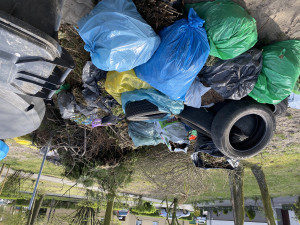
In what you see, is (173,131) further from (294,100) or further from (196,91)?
(294,100)

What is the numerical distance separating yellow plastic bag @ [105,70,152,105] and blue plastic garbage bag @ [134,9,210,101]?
353mm

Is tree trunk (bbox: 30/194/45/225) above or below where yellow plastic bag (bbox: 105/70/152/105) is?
below

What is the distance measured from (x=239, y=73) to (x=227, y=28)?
503 millimetres

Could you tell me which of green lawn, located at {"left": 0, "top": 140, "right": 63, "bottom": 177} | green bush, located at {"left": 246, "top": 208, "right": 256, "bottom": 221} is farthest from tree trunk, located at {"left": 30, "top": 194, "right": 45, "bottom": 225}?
green bush, located at {"left": 246, "top": 208, "right": 256, "bottom": 221}

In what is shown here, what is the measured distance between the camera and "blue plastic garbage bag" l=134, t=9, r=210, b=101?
85.3 inches

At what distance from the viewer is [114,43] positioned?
6.66 feet

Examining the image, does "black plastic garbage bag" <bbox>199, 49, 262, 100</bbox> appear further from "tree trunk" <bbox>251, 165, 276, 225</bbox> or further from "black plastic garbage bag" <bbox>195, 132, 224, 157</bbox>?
"tree trunk" <bbox>251, 165, 276, 225</bbox>

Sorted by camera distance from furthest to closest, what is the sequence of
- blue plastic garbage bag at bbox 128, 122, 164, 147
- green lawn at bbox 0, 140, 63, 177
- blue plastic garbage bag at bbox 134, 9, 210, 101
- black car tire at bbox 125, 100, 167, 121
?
green lawn at bbox 0, 140, 63, 177 < blue plastic garbage bag at bbox 128, 122, 164, 147 < black car tire at bbox 125, 100, 167, 121 < blue plastic garbage bag at bbox 134, 9, 210, 101

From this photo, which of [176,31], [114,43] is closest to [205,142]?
[176,31]

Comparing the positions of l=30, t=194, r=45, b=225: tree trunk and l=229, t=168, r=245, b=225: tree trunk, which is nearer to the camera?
l=229, t=168, r=245, b=225: tree trunk

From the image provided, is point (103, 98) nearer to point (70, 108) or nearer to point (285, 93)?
point (70, 108)

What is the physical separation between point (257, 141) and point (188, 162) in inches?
77.9

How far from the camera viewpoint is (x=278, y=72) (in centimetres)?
231

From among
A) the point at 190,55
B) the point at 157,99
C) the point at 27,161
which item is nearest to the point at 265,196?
the point at 157,99
